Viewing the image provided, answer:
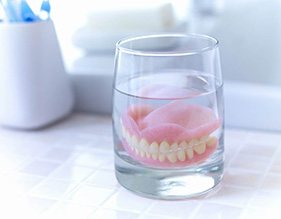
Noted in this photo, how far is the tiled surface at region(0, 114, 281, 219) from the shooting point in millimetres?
546

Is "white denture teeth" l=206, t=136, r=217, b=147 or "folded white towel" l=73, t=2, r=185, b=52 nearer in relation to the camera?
"white denture teeth" l=206, t=136, r=217, b=147

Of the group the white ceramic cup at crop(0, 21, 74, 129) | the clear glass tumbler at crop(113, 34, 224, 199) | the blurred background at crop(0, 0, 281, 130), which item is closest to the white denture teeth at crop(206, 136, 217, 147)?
the clear glass tumbler at crop(113, 34, 224, 199)

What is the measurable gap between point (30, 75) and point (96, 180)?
22 cm

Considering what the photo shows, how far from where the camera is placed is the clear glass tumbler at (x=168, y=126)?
566 millimetres

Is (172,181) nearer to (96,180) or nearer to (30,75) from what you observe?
(96,180)

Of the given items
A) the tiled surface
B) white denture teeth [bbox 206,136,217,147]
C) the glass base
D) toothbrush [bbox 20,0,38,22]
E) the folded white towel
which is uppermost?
toothbrush [bbox 20,0,38,22]

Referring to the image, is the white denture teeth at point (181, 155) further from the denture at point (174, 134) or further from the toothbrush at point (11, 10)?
the toothbrush at point (11, 10)

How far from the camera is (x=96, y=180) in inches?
24.5

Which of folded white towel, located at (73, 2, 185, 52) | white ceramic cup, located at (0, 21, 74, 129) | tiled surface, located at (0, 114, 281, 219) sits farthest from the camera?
folded white towel, located at (73, 2, 185, 52)

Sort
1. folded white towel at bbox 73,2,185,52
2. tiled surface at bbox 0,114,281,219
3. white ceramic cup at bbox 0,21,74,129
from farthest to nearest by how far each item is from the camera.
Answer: folded white towel at bbox 73,2,185,52
white ceramic cup at bbox 0,21,74,129
tiled surface at bbox 0,114,281,219

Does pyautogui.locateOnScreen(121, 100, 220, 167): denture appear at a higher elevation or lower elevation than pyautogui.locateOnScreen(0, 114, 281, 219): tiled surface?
higher

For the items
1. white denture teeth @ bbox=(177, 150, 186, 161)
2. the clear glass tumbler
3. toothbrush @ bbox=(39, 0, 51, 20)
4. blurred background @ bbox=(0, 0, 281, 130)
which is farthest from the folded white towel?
white denture teeth @ bbox=(177, 150, 186, 161)

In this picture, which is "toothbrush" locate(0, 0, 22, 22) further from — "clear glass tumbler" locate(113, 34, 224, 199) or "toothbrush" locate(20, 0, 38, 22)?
"clear glass tumbler" locate(113, 34, 224, 199)

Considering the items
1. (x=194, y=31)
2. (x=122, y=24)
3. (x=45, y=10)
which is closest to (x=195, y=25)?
(x=194, y=31)
